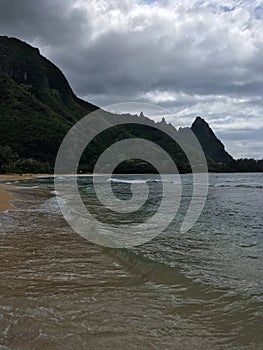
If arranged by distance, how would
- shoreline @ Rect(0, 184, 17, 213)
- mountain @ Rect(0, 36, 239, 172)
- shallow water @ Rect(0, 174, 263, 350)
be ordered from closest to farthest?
shallow water @ Rect(0, 174, 263, 350)
shoreline @ Rect(0, 184, 17, 213)
mountain @ Rect(0, 36, 239, 172)

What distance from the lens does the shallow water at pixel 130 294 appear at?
12.8 feet

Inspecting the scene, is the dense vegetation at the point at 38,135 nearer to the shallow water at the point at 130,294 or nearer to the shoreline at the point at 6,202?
the shoreline at the point at 6,202

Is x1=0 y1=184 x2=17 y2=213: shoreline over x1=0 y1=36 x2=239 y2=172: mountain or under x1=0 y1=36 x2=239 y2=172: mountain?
under

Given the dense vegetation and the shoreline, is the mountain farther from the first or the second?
the shoreline

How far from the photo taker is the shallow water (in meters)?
3.89

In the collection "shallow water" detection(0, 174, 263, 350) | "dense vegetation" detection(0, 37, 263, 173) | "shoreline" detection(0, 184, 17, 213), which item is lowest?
"shallow water" detection(0, 174, 263, 350)

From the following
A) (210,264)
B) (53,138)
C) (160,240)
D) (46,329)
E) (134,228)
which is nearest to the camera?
(46,329)

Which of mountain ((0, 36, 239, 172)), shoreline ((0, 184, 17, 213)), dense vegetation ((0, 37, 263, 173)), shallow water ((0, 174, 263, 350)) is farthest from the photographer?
dense vegetation ((0, 37, 263, 173))

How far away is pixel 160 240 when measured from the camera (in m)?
9.65

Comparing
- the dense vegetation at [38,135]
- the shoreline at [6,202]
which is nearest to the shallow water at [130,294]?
the shoreline at [6,202]

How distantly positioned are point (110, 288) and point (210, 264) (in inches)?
103

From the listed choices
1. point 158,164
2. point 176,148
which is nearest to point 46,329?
point 158,164

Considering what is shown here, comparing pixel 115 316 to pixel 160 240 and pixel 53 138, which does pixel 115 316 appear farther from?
pixel 53 138

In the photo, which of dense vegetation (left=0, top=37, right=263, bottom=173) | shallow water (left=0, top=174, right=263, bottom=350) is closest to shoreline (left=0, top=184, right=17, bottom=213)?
shallow water (left=0, top=174, right=263, bottom=350)
